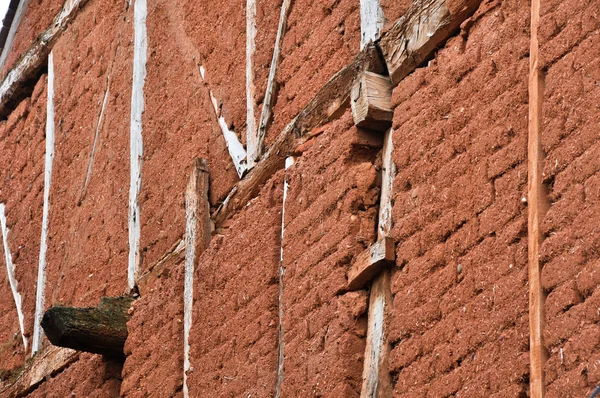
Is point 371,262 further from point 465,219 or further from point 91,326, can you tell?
point 91,326

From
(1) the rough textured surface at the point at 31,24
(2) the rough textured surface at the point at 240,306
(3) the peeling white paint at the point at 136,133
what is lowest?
(2) the rough textured surface at the point at 240,306

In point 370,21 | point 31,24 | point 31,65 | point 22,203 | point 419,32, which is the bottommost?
point 419,32

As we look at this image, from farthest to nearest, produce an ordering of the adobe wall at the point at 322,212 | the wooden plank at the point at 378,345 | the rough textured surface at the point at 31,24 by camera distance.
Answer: the rough textured surface at the point at 31,24 → the wooden plank at the point at 378,345 → the adobe wall at the point at 322,212

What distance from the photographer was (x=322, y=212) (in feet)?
26.6

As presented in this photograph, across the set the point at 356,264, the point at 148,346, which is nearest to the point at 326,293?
the point at 356,264

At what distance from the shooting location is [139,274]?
1012 cm

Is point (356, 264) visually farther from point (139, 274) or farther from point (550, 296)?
point (139, 274)

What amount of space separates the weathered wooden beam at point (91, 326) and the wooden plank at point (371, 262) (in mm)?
2539

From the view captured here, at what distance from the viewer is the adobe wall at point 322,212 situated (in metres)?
6.55

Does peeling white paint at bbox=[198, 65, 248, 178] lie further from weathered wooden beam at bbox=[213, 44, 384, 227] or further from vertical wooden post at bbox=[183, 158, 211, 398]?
vertical wooden post at bbox=[183, 158, 211, 398]

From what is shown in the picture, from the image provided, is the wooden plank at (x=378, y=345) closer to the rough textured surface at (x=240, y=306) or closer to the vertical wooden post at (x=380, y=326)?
the vertical wooden post at (x=380, y=326)

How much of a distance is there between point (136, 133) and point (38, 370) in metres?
1.85

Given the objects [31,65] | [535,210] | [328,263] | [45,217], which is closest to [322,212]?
[328,263]

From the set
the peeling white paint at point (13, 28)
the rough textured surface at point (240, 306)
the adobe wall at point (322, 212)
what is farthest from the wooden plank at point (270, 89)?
the peeling white paint at point (13, 28)
